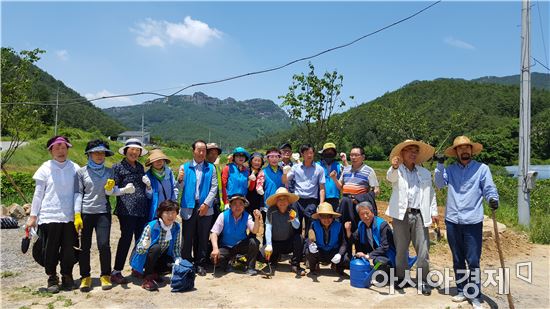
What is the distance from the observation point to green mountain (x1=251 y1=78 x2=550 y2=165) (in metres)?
15.6

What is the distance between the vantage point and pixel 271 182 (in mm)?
5562

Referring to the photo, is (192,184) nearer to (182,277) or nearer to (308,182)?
(182,277)

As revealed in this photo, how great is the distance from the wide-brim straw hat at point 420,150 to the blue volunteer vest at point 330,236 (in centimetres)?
126

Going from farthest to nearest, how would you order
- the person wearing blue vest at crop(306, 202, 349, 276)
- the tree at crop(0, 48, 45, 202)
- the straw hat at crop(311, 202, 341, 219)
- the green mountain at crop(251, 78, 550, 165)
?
the green mountain at crop(251, 78, 550, 165) < the tree at crop(0, 48, 45, 202) < the person wearing blue vest at crop(306, 202, 349, 276) < the straw hat at crop(311, 202, 341, 219)

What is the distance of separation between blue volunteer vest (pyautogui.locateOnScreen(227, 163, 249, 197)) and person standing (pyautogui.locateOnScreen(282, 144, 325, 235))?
56 cm

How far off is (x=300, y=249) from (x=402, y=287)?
1389 mm

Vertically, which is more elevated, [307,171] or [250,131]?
[250,131]

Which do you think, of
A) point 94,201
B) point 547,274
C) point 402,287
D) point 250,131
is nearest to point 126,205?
point 94,201

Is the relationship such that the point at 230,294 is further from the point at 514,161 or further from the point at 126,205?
the point at 514,161

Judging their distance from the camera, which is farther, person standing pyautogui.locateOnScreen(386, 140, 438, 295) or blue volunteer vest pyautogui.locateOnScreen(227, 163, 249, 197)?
blue volunteer vest pyautogui.locateOnScreen(227, 163, 249, 197)

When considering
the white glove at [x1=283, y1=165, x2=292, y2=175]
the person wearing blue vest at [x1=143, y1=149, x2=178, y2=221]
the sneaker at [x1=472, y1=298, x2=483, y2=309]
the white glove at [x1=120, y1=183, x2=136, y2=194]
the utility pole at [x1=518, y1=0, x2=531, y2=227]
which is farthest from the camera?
the utility pole at [x1=518, y1=0, x2=531, y2=227]

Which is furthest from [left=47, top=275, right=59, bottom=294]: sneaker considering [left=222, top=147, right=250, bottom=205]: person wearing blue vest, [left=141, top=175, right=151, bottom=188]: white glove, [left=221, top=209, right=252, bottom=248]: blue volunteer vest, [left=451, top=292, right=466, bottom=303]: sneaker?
[left=451, top=292, right=466, bottom=303]: sneaker

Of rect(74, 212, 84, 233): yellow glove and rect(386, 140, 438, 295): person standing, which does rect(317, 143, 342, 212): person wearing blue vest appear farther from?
rect(74, 212, 84, 233): yellow glove

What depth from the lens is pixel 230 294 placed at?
448cm
